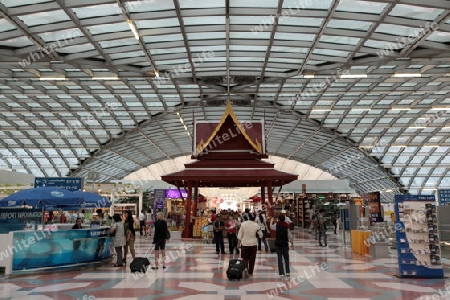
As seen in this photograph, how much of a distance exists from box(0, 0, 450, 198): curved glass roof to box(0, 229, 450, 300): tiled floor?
10751 millimetres

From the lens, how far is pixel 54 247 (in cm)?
1133

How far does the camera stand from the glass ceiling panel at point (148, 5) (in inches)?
658

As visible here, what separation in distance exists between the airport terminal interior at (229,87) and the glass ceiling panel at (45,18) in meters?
0.08

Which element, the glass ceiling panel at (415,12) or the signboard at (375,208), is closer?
the glass ceiling panel at (415,12)

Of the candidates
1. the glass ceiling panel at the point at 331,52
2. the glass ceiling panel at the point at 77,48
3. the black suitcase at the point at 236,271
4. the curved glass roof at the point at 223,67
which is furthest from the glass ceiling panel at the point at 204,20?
the black suitcase at the point at 236,271

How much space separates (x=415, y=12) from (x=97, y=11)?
45.7 ft

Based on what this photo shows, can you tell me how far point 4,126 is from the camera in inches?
1592

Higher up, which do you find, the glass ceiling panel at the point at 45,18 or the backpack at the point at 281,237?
the glass ceiling panel at the point at 45,18

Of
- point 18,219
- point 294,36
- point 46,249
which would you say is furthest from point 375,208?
point 46,249

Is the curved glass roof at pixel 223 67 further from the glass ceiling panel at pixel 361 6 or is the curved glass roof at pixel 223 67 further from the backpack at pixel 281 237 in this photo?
the backpack at pixel 281 237

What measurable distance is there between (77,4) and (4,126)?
97.9 ft

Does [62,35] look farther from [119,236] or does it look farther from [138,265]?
[138,265]

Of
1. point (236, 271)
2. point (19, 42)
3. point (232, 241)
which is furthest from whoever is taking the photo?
point (19, 42)

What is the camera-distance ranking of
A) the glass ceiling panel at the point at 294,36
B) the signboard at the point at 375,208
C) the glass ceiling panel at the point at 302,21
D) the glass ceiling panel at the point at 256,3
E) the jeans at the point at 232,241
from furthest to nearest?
the signboard at the point at 375,208
the glass ceiling panel at the point at 294,36
the glass ceiling panel at the point at 302,21
the glass ceiling panel at the point at 256,3
the jeans at the point at 232,241
